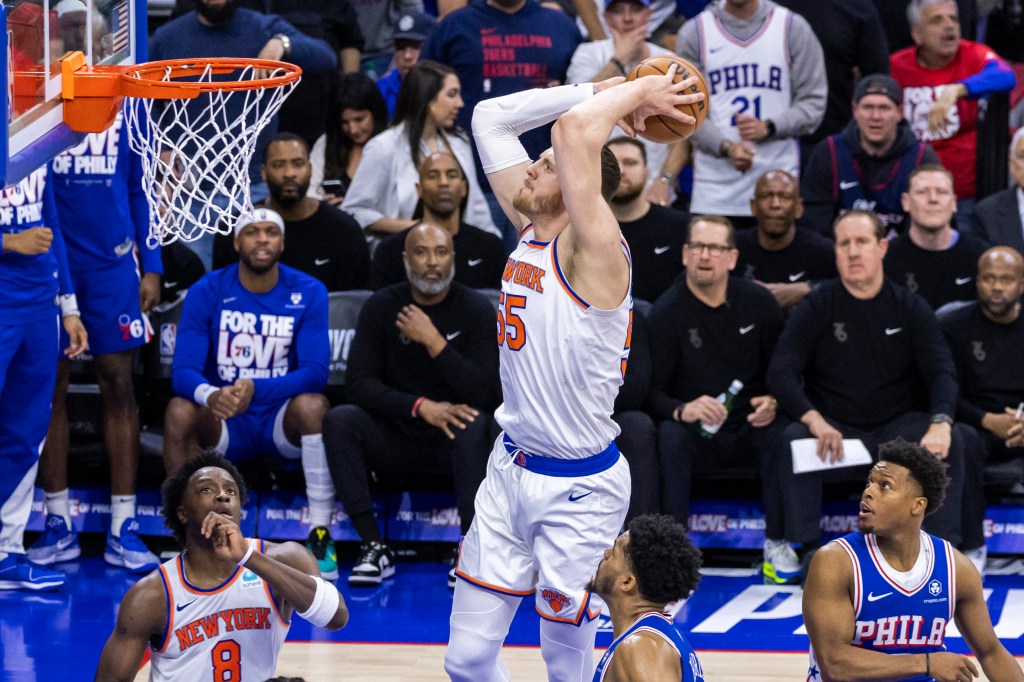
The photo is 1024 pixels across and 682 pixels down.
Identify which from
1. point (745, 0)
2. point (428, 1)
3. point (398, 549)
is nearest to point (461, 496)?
point (398, 549)

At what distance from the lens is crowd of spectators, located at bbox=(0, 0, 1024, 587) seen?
723 cm

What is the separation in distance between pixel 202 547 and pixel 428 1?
21.2 ft

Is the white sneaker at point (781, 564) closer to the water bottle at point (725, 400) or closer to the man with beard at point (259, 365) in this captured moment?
the water bottle at point (725, 400)

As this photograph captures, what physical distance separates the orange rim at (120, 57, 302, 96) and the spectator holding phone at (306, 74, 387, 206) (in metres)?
3.09

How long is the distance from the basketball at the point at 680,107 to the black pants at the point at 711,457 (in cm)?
277

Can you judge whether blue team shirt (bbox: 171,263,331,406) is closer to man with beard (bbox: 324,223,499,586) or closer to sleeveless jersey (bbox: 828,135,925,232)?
man with beard (bbox: 324,223,499,586)

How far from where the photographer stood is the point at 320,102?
30.1 ft

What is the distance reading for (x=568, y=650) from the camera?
4.65 m

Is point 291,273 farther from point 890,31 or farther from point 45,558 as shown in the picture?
point 890,31

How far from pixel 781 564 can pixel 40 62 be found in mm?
4277

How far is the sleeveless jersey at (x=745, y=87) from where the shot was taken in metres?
8.68

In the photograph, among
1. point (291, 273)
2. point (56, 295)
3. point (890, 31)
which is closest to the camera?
point (56, 295)

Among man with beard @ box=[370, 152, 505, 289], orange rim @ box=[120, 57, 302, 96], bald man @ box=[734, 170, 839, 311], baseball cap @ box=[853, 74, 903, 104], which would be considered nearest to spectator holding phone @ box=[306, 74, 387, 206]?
man with beard @ box=[370, 152, 505, 289]

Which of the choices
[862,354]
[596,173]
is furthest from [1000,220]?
[596,173]
